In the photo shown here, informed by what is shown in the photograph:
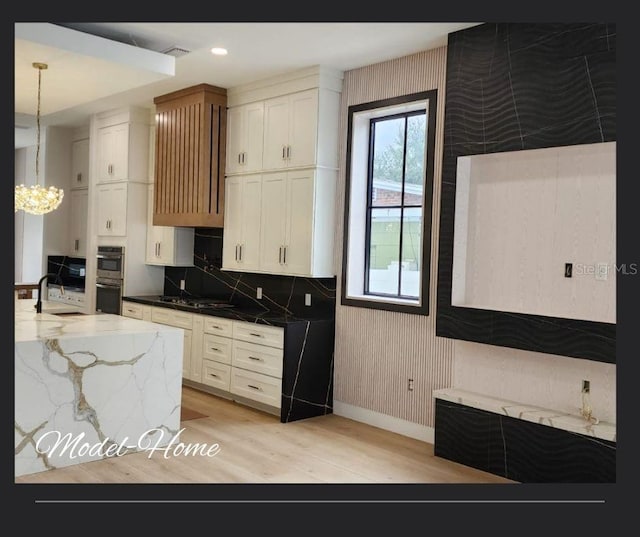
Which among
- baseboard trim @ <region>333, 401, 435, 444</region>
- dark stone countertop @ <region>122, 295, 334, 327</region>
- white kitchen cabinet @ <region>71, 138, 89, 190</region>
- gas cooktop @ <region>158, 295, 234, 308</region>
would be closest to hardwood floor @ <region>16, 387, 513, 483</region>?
baseboard trim @ <region>333, 401, 435, 444</region>

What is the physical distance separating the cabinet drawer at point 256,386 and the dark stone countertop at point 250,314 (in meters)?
0.45

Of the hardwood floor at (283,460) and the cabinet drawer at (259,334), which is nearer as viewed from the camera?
the hardwood floor at (283,460)

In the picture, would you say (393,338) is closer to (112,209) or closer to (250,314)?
(250,314)

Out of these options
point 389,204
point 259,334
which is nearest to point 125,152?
point 259,334

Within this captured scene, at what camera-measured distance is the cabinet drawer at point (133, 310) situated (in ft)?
21.8

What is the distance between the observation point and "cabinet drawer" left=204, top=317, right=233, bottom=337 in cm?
562

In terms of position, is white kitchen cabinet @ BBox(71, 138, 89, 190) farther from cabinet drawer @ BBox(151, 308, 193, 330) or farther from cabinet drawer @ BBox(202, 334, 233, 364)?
cabinet drawer @ BBox(202, 334, 233, 364)

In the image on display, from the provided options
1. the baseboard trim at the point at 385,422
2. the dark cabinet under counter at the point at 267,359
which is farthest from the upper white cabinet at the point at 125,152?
the baseboard trim at the point at 385,422

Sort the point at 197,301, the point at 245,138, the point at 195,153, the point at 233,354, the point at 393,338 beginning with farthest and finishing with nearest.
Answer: the point at 197,301
the point at 195,153
the point at 245,138
the point at 233,354
the point at 393,338

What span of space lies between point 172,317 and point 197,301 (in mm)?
380

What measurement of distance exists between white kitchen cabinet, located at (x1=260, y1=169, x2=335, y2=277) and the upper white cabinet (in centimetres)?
204

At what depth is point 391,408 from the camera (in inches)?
195

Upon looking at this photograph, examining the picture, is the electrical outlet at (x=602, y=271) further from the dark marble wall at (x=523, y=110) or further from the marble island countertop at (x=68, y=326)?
the marble island countertop at (x=68, y=326)

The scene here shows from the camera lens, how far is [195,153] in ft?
19.9
